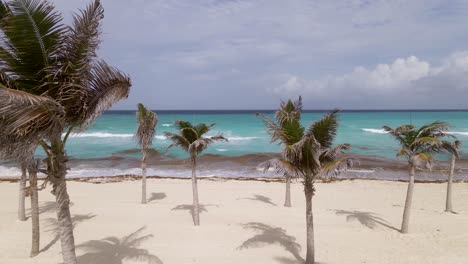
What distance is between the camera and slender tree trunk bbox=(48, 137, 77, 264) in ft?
18.3

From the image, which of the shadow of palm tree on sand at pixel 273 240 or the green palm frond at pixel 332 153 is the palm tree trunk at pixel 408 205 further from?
the green palm frond at pixel 332 153

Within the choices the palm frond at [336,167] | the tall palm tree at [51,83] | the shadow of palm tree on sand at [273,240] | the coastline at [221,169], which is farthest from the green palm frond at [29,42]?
the coastline at [221,169]

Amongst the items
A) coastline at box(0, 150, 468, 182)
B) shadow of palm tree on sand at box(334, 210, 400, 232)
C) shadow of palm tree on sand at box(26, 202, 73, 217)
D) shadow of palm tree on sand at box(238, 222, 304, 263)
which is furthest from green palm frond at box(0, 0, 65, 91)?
coastline at box(0, 150, 468, 182)

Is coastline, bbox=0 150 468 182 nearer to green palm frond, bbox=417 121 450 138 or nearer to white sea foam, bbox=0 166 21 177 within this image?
white sea foam, bbox=0 166 21 177

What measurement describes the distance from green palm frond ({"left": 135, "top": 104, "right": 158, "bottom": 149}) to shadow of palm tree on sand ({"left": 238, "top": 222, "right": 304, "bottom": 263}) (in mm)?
7182

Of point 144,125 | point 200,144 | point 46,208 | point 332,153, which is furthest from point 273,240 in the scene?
point 46,208

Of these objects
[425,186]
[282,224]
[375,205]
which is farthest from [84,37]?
[425,186]

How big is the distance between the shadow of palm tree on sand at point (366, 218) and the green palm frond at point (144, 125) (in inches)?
439

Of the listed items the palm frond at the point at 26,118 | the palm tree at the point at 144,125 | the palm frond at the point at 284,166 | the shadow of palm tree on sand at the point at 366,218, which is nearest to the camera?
the palm frond at the point at 26,118

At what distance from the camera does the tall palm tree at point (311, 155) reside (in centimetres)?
898

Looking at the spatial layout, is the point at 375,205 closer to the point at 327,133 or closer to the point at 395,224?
the point at 395,224

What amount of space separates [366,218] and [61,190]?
50.0 ft

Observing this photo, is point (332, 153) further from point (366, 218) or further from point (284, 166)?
point (366, 218)

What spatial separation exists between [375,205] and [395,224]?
458 cm
